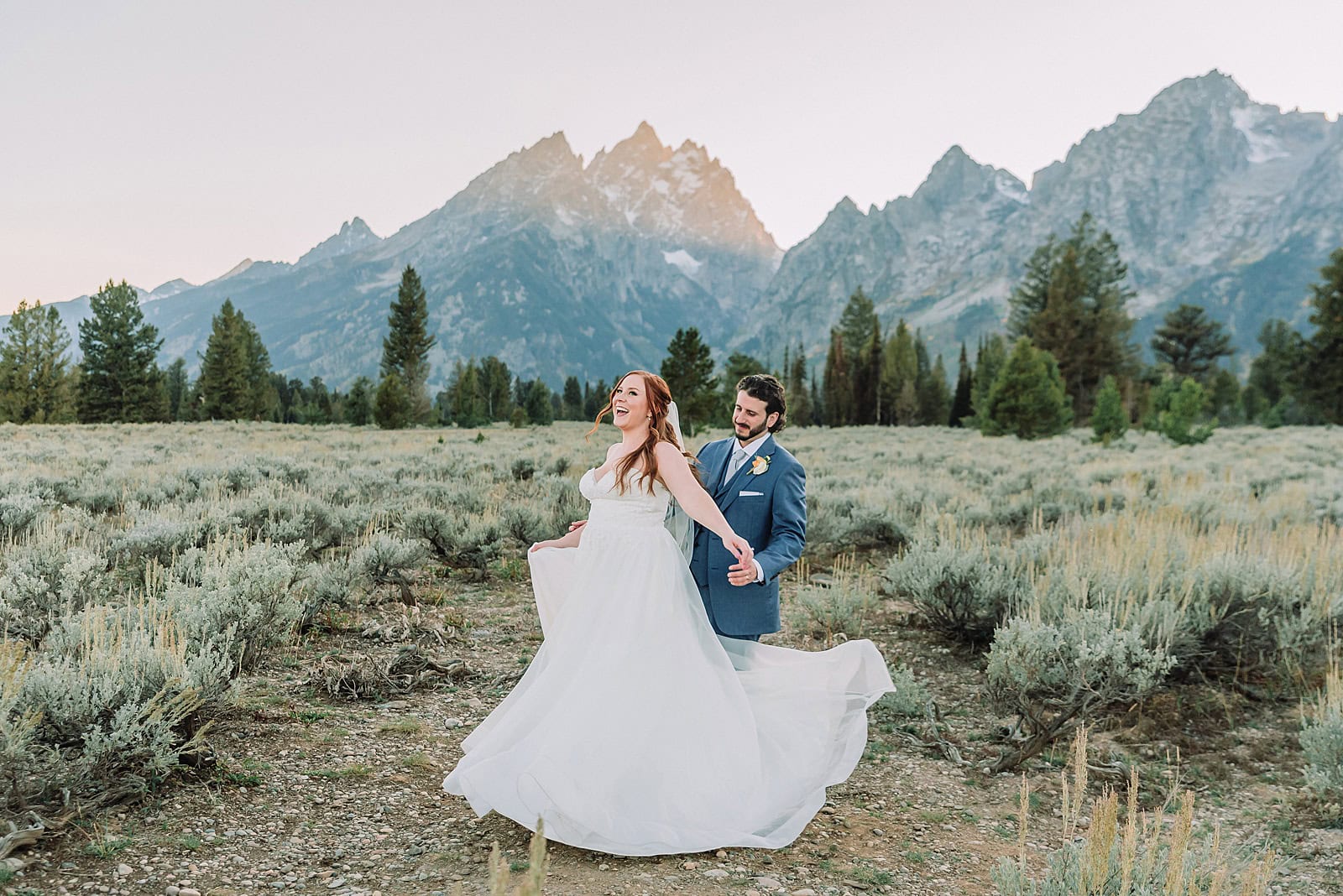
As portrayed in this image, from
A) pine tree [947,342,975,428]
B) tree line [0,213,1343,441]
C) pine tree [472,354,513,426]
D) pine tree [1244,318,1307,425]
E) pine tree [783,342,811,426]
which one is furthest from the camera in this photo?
pine tree [472,354,513,426]

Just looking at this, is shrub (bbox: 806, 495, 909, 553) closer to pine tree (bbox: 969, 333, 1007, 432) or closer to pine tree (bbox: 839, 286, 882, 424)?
pine tree (bbox: 969, 333, 1007, 432)

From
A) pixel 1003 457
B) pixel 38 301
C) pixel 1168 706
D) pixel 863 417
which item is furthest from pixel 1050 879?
pixel 863 417

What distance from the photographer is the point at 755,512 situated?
3805 millimetres

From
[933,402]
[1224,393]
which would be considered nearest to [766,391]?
[933,402]

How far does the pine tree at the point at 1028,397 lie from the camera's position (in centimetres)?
3120

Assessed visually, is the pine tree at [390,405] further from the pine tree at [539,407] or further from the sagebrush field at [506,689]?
the sagebrush field at [506,689]

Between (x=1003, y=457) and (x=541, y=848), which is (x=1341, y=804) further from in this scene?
(x=1003, y=457)

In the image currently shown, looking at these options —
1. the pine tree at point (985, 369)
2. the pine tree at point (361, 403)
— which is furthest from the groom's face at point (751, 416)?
the pine tree at point (361, 403)

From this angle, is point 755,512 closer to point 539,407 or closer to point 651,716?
point 651,716

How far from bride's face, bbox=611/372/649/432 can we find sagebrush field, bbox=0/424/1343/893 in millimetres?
1849

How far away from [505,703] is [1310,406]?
5376 centimetres

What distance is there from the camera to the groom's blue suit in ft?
12.3

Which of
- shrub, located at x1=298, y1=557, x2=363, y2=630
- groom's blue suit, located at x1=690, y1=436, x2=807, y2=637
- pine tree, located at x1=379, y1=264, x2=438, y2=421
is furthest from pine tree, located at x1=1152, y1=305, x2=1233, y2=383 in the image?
groom's blue suit, located at x1=690, y1=436, x2=807, y2=637

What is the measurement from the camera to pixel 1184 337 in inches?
2269
